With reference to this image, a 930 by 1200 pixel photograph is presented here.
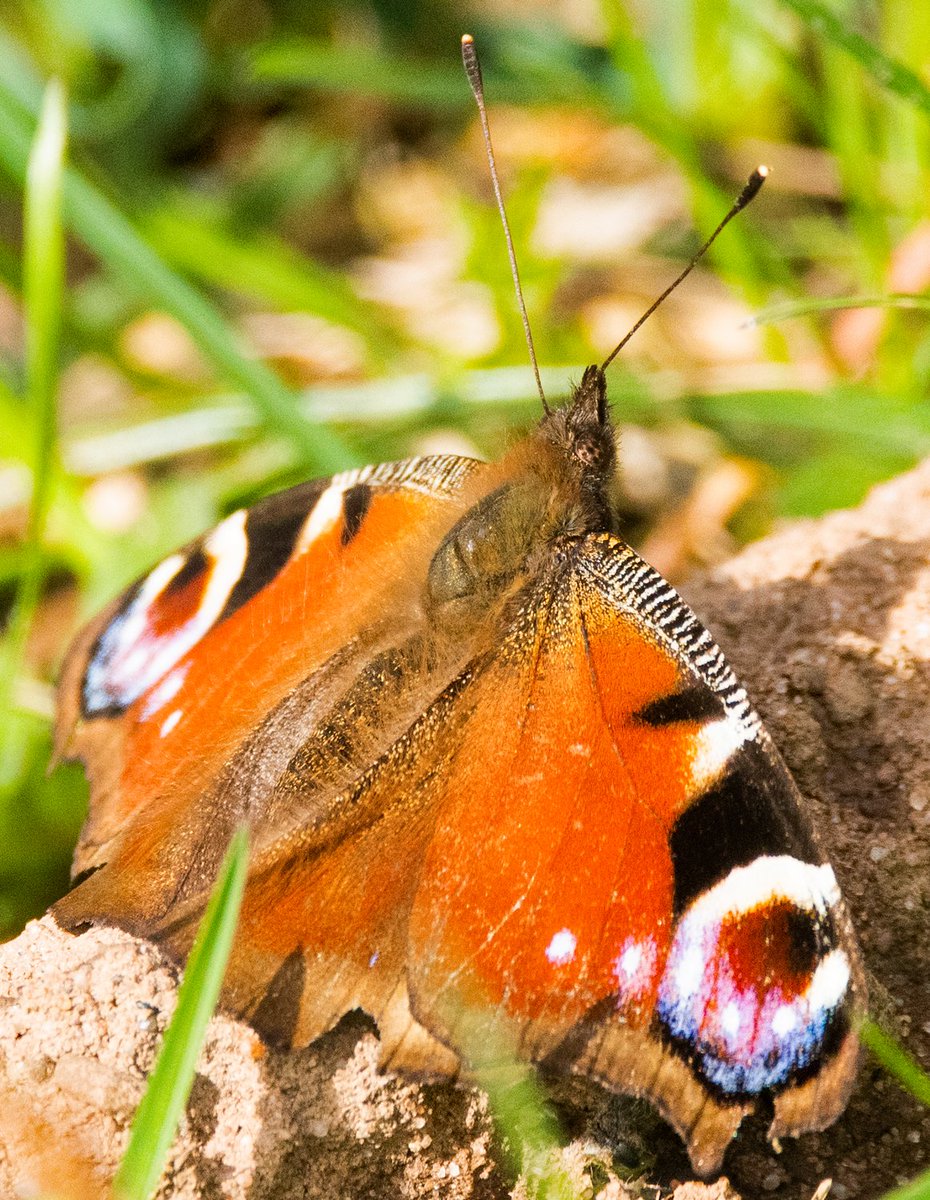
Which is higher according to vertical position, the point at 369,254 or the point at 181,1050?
the point at 181,1050

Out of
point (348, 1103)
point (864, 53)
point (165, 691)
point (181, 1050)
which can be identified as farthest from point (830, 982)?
point (864, 53)

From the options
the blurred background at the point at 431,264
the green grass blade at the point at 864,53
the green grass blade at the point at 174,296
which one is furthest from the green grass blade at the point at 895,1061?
the green grass blade at the point at 864,53

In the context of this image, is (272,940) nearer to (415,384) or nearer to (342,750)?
(342,750)

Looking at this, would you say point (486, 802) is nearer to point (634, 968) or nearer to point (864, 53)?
point (634, 968)

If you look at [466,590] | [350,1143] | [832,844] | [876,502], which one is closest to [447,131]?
[876,502]

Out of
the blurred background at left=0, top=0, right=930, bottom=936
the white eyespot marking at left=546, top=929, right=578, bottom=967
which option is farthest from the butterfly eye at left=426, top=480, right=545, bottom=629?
the white eyespot marking at left=546, top=929, right=578, bottom=967

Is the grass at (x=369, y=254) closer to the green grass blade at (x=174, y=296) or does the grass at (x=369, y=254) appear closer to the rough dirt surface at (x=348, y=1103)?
the green grass blade at (x=174, y=296)

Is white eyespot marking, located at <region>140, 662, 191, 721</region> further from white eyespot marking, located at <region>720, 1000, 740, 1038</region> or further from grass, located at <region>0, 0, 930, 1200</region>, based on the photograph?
white eyespot marking, located at <region>720, 1000, 740, 1038</region>
